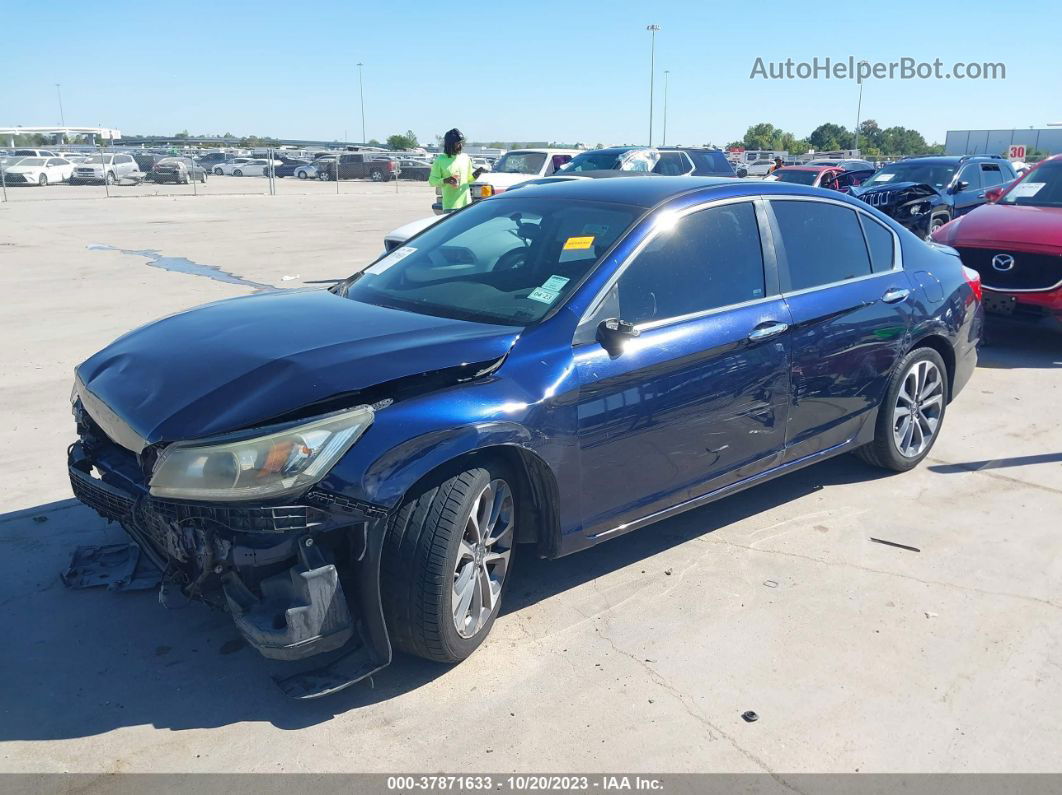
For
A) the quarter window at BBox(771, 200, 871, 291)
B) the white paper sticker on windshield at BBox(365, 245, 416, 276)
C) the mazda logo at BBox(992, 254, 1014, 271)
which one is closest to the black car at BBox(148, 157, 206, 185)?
the mazda logo at BBox(992, 254, 1014, 271)

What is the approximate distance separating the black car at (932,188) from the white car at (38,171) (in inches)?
1437

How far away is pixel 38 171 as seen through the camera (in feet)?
130

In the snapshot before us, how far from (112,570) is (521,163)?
1471 centimetres

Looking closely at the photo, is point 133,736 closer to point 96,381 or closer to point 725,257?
point 96,381

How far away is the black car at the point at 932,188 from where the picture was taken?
14133 millimetres

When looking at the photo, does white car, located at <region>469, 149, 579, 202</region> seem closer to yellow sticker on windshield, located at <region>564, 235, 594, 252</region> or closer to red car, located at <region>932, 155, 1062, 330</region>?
red car, located at <region>932, 155, 1062, 330</region>

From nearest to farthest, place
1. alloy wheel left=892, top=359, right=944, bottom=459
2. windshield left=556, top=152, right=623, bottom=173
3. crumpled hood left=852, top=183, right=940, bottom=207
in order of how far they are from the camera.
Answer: alloy wheel left=892, top=359, right=944, bottom=459
crumpled hood left=852, top=183, right=940, bottom=207
windshield left=556, top=152, right=623, bottom=173

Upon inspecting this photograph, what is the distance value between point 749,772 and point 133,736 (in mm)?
2003

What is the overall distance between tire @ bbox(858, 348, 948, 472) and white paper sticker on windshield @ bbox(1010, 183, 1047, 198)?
525 cm

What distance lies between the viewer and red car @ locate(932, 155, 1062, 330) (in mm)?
7988

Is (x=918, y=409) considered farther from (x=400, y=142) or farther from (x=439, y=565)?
(x=400, y=142)

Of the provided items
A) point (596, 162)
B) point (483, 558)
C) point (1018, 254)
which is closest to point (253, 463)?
point (483, 558)

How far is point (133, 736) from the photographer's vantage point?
2.98 metres

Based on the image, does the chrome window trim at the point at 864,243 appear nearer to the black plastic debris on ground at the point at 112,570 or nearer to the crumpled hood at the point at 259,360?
the crumpled hood at the point at 259,360
